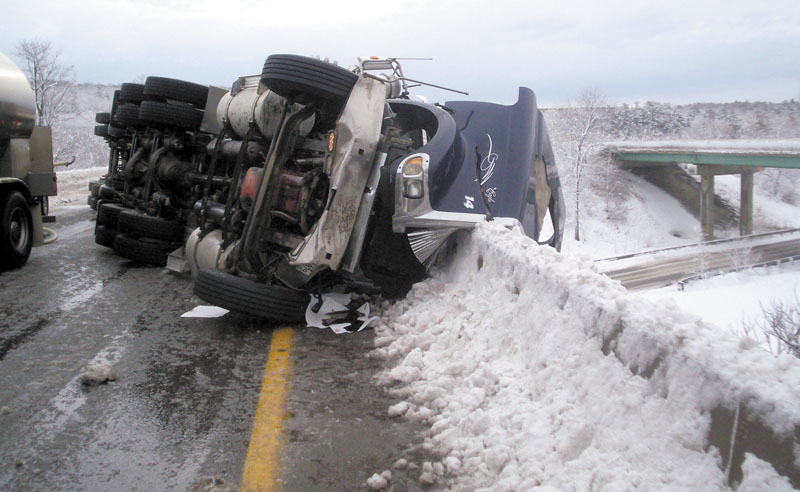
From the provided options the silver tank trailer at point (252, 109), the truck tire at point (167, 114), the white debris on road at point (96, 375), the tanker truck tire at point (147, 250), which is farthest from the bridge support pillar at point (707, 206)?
the white debris on road at point (96, 375)

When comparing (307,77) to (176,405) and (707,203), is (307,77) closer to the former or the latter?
(176,405)

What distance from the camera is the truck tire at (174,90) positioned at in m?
8.17

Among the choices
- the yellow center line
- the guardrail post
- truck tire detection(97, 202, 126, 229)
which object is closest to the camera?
the yellow center line

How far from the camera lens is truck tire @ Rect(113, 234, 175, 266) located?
772cm

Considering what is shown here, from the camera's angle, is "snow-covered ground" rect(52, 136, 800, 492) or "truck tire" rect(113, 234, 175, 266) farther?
"truck tire" rect(113, 234, 175, 266)

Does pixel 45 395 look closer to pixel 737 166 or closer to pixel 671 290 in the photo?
pixel 671 290

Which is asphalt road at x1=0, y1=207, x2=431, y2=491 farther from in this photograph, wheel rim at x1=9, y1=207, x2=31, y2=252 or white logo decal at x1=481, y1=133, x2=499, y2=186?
wheel rim at x1=9, y1=207, x2=31, y2=252

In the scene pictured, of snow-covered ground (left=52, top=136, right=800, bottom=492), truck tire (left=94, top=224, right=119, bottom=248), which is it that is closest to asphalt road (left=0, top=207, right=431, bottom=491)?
snow-covered ground (left=52, top=136, right=800, bottom=492)

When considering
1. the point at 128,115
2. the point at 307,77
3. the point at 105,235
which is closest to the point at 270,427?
the point at 307,77

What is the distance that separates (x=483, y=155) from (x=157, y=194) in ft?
14.8

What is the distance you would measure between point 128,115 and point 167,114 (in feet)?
4.07

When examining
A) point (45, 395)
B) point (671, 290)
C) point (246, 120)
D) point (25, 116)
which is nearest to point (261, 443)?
point (45, 395)

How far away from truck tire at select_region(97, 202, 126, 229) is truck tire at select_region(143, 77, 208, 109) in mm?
1717

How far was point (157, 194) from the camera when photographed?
796 cm
